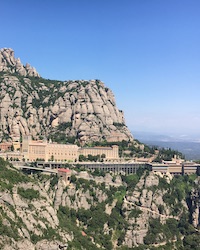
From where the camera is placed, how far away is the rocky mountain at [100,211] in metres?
87.4

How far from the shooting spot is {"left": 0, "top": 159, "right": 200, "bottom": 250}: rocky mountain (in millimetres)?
87438

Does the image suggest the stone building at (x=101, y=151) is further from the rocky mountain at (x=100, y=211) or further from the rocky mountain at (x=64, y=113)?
the rocky mountain at (x=100, y=211)

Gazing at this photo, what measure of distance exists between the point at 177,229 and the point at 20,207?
1863 inches

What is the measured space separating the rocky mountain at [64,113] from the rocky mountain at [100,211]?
3940cm

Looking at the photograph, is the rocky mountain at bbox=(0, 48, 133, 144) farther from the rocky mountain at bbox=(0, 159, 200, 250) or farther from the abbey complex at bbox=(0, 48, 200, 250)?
the rocky mountain at bbox=(0, 159, 200, 250)

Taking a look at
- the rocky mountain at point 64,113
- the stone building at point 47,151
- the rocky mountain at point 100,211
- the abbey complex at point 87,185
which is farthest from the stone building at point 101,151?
the rocky mountain at point 100,211

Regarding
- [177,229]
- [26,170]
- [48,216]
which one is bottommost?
[177,229]

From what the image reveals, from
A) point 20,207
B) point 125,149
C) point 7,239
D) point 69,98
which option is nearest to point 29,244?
point 7,239

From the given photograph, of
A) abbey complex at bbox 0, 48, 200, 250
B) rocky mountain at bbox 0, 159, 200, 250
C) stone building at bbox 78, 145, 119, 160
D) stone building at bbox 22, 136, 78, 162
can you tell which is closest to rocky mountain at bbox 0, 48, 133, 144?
abbey complex at bbox 0, 48, 200, 250

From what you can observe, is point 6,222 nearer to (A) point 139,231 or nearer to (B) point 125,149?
(A) point 139,231

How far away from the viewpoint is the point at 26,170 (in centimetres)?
12538

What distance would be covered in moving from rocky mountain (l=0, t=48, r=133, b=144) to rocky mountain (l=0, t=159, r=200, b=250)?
129 feet

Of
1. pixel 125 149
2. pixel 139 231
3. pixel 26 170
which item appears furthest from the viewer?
pixel 125 149

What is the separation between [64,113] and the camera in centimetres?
17562
